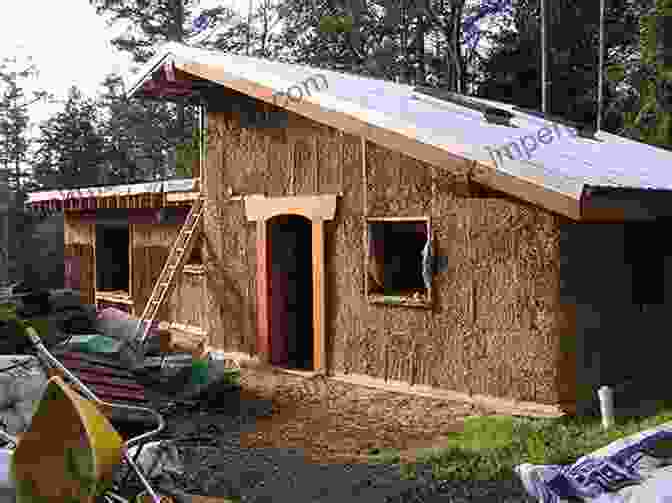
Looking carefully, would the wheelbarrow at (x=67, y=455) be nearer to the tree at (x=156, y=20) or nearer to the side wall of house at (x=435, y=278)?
the side wall of house at (x=435, y=278)

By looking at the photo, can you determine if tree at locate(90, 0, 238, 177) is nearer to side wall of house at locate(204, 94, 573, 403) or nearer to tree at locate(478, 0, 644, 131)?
tree at locate(478, 0, 644, 131)

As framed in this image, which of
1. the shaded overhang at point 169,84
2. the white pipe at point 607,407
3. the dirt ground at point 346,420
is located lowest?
the dirt ground at point 346,420

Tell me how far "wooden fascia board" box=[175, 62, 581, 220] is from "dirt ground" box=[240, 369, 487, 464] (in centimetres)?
243

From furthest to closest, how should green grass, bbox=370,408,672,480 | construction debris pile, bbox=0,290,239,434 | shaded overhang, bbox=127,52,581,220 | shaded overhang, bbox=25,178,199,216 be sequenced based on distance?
shaded overhang, bbox=25,178,199,216 < shaded overhang, bbox=127,52,581,220 < construction debris pile, bbox=0,290,239,434 < green grass, bbox=370,408,672,480

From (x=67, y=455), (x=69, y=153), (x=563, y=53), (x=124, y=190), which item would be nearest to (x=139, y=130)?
A: (x=69, y=153)

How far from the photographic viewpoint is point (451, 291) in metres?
8.14

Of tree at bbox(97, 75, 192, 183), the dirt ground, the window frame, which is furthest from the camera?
tree at bbox(97, 75, 192, 183)

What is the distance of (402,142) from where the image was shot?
26.0 ft

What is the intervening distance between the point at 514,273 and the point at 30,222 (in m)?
23.6

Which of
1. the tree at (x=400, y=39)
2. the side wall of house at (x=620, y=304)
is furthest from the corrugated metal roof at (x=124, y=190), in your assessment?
the tree at (x=400, y=39)

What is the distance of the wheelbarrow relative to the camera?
4.19 m

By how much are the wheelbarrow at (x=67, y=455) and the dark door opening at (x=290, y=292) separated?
5.92 meters

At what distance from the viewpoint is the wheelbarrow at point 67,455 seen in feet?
13.7

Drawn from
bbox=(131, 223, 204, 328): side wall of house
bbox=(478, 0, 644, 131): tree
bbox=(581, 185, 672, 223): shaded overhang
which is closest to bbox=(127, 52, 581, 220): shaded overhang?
bbox=(581, 185, 672, 223): shaded overhang
